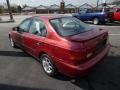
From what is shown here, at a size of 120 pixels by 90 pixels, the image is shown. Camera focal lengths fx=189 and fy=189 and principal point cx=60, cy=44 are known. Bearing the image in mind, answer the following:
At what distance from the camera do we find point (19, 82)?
4.80m

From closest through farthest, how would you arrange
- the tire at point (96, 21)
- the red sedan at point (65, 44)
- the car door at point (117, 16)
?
the red sedan at point (65, 44) → the tire at point (96, 21) → the car door at point (117, 16)

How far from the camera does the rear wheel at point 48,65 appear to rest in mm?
4789

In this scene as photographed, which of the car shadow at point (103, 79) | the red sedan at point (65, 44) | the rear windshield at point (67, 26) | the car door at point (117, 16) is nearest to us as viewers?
the red sedan at point (65, 44)

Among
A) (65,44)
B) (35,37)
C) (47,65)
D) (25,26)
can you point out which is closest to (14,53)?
(25,26)

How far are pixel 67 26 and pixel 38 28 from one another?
0.85 meters

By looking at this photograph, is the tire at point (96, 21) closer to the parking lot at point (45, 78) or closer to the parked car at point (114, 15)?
the parked car at point (114, 15)

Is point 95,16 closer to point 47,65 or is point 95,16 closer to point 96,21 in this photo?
point 96,21

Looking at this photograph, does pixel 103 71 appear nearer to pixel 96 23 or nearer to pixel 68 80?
pixel 68 80

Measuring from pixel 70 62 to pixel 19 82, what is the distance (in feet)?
5.05

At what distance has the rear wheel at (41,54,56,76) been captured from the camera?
4.79 metres

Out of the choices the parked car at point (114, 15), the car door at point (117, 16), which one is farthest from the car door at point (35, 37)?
the car door at point (117, 16)

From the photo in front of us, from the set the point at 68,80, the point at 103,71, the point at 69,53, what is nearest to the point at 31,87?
the point at 68,80

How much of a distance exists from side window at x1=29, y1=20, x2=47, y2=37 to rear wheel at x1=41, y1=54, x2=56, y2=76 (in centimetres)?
61

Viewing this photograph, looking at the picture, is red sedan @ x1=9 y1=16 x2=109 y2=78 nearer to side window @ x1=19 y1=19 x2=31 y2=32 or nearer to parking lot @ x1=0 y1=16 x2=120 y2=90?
side window @ x1=19 y1=19 x2=31 y2=32
